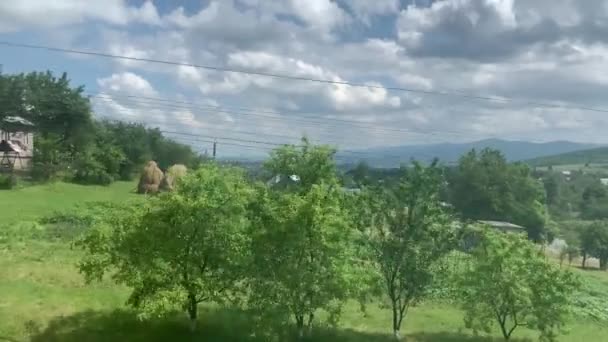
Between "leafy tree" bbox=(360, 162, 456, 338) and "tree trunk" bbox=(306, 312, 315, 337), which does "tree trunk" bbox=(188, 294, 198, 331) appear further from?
"leafy tree" bbox=(360, 162, 456, 338)

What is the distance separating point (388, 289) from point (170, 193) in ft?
30.2

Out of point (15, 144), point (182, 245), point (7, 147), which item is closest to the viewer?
point (182, 245)

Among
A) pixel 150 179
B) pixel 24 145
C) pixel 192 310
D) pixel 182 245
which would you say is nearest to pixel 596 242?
pixel 150 179

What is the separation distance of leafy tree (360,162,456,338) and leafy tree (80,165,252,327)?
5719 millimetres

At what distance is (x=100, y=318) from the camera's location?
23.0 m

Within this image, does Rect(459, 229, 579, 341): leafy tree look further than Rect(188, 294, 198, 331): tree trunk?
Yes

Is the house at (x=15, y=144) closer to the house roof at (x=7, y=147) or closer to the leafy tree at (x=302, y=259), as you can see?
the house roof at (x=7, y=147)

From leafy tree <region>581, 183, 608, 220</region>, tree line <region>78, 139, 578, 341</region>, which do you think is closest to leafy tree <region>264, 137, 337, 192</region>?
tree line <region>78, 139, 578, 341</region>

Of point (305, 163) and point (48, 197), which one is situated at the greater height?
point (305, 163)

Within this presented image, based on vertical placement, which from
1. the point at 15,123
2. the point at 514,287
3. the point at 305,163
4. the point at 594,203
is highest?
the point at 15,123

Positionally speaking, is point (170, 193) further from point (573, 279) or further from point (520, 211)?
point (520, 211)

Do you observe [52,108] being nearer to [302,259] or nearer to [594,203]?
[302,259]

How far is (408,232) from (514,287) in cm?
427

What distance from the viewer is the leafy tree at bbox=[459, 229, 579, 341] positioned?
2403 cm
